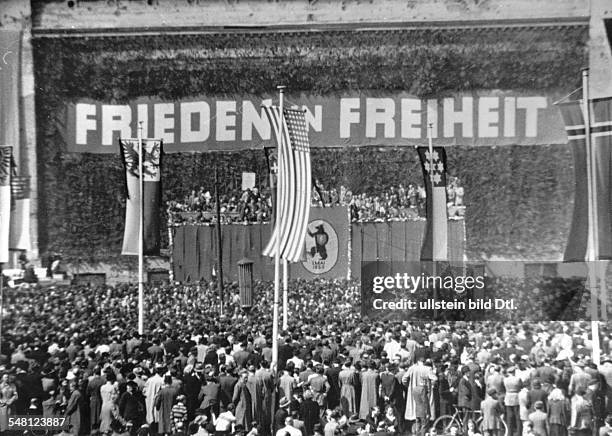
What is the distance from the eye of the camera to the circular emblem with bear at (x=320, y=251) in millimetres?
8641

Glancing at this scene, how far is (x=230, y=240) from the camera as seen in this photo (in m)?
8.74

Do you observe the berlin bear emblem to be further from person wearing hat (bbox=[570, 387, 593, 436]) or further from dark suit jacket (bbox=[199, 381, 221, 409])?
person wearing hat (bbox=[570, 387, 593, 436])

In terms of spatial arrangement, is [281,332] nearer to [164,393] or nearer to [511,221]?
[164,393]

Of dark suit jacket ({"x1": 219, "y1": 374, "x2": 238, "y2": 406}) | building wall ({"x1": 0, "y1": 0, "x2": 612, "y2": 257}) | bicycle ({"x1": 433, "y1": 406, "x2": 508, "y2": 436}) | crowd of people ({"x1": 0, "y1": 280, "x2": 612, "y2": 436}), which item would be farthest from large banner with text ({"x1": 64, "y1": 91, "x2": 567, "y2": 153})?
bicycle ({"x1": 433, "y1": 406, "x2": 508, "y2": 436})

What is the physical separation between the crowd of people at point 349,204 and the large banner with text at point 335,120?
484 millimetres

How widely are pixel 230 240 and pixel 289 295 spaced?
0.84 meters

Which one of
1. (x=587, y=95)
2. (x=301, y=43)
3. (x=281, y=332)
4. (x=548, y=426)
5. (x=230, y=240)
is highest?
(x=301, y=43)

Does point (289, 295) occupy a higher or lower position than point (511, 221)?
lower

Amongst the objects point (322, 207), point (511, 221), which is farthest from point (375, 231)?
point (511, 221)

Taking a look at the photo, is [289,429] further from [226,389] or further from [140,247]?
[140,247]

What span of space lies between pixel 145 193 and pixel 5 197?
146 cm

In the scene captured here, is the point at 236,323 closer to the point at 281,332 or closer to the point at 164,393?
the point at 281,332

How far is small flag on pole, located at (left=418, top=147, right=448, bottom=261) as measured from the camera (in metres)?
8.59

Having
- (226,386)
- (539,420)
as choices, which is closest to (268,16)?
(226,386)
